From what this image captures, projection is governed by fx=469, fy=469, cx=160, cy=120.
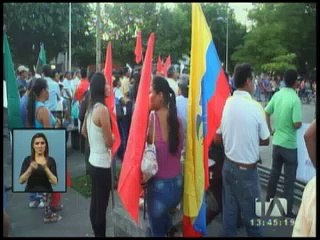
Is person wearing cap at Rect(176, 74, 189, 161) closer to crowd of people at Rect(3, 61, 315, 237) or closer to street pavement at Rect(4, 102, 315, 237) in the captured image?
crowd of people at Rect(3, 61, 315, 237)

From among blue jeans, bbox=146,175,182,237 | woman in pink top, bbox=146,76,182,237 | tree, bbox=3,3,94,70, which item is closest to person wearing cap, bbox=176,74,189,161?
woman in pink top, bbox=146,76,182,237

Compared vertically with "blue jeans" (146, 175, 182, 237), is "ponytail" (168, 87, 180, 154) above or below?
above

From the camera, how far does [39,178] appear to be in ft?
12.5

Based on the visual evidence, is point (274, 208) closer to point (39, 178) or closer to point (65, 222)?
point (65, 222)

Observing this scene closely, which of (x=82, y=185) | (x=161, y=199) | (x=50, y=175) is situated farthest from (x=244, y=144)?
(x=82, y=185)

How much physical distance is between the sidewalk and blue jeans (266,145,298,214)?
444 mm

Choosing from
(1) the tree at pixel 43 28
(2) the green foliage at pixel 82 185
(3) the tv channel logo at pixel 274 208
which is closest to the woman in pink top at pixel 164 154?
(3) the tv channel logo at pixel 274 208

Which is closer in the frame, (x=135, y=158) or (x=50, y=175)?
(x=135, y=158)

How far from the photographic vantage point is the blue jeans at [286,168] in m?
5.09

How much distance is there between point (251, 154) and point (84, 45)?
3225cm

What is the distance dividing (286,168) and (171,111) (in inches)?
75.9

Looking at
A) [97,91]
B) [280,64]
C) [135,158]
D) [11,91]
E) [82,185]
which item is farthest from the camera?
[280,64]

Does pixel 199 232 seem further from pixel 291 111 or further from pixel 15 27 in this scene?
pixel 15 27

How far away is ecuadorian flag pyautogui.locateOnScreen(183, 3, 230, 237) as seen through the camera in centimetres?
403
